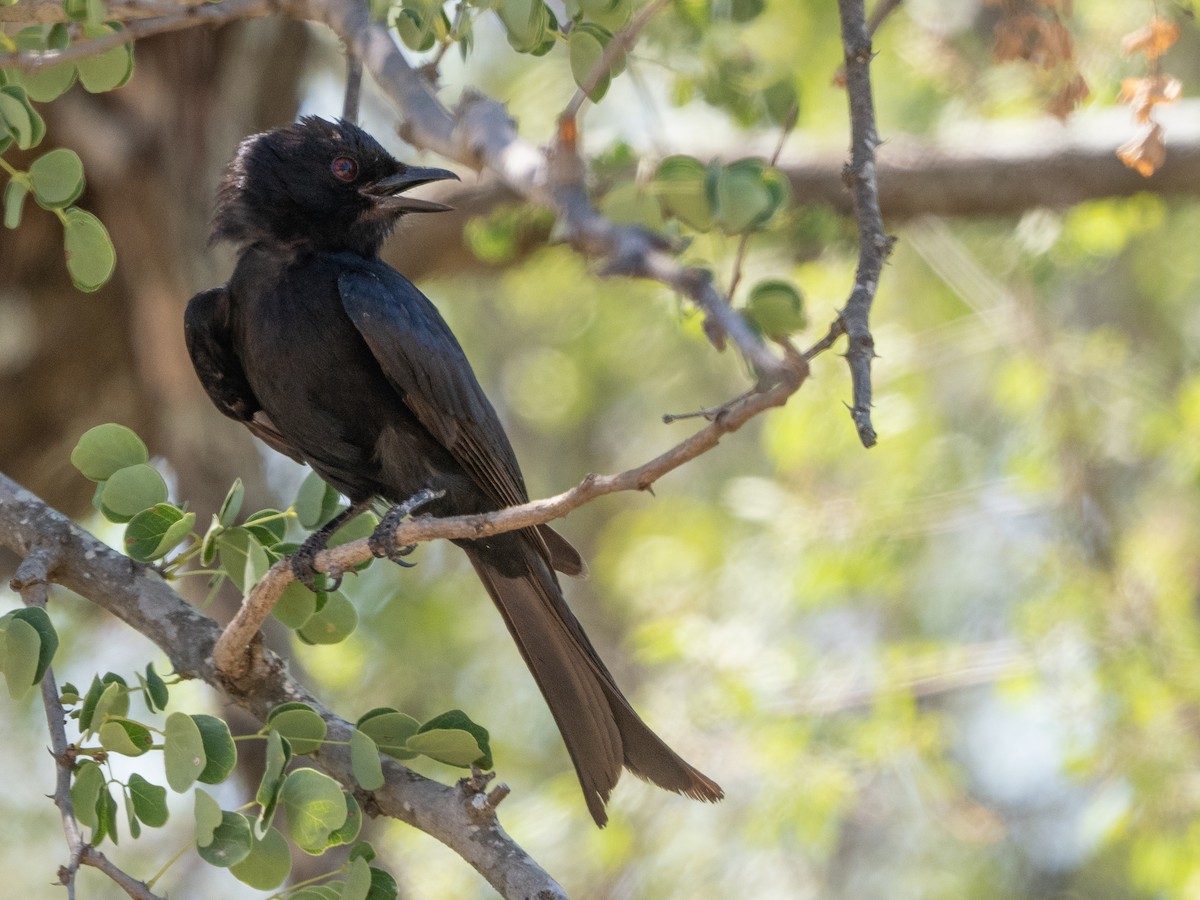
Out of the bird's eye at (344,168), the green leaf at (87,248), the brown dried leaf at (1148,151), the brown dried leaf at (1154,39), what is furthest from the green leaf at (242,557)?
the brown dried leaf at (1154,39)

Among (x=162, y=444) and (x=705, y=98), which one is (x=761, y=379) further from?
(x=162, y=444)

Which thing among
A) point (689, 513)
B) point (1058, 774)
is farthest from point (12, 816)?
point (1058, 774)

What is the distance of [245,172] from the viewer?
4.25 meters

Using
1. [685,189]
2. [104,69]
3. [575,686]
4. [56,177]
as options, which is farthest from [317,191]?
[685,189]

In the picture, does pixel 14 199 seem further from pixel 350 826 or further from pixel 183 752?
pixel 350 826

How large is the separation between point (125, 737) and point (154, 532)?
22.5 inches

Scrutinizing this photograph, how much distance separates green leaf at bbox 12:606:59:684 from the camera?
248 cm

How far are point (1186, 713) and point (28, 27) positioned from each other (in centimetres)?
550

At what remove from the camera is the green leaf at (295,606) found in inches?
119

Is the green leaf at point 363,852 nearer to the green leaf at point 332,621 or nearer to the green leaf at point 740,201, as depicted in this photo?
the green leaf at point 332,621

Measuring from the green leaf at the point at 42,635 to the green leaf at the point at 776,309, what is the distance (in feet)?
4.65

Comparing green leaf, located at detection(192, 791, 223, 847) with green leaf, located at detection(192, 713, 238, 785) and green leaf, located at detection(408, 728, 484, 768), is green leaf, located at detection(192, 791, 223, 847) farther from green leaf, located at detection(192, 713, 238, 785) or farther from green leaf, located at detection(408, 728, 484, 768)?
green leaf, located at detection(408, 728, 484, 768)

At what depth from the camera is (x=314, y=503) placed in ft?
11.3

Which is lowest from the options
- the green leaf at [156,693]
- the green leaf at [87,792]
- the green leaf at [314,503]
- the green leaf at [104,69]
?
Result: the green leaf at [87,792]
